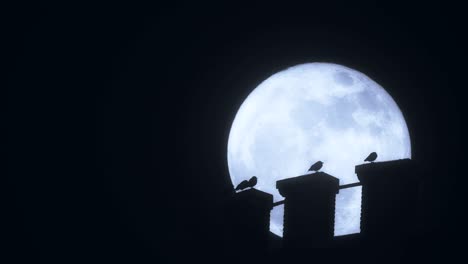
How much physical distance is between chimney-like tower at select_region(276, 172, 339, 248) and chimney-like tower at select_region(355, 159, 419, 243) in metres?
0.71

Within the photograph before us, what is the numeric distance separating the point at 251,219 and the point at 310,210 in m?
1.47

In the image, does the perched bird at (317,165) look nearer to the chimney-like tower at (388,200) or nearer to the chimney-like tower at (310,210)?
the chimney-like tower at (310,210)

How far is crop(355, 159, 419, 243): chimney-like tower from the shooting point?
38.4 ft

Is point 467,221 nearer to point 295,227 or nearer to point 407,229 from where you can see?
point 407,229

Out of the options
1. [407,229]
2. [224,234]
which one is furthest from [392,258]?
[224,234]

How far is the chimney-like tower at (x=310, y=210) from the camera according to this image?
12.7 meters

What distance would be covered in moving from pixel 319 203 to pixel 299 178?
54 centimetres

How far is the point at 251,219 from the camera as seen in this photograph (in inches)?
551

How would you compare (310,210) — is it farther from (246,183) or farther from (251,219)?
(246,183)

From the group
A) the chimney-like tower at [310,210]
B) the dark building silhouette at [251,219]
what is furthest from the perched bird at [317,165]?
the chimney-like tower at [310,210]

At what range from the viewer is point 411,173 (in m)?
11.8

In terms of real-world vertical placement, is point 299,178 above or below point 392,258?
above

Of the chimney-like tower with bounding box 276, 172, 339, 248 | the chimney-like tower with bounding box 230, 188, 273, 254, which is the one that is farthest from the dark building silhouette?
the chimney-like tower with bounding box 276, 172, 339, 248

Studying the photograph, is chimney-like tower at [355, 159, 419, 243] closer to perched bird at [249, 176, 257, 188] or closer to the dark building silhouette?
the dark building silhouette
